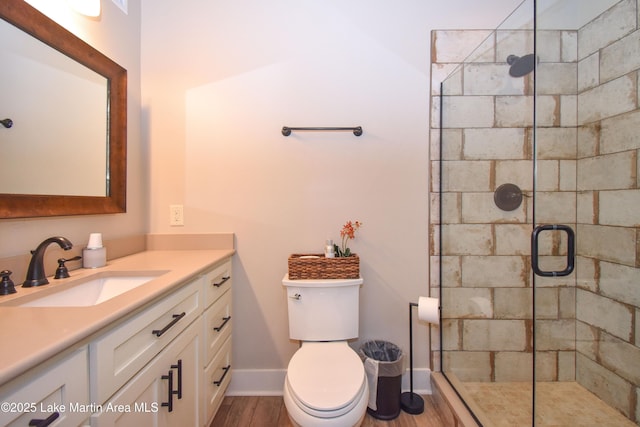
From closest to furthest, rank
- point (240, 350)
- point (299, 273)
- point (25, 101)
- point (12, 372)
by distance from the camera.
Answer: point (12, 372) < point (25, 101) < point (299, 273) < point (240, 350)

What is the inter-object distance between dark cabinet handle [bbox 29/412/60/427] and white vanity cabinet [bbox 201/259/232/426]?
74 cm

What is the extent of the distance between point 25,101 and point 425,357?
2.28 m

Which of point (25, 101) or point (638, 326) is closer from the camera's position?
point (25, 101)

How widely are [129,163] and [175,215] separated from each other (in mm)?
378

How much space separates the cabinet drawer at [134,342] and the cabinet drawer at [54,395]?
29 mm

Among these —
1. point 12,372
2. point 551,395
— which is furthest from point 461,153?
point 12,372

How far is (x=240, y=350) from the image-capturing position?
1.78 meters

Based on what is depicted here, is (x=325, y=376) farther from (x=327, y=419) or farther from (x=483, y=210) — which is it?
(x=483, y=210)

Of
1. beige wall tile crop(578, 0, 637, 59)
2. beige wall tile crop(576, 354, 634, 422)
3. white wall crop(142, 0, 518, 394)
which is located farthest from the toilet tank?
beige wall tile crop(578, 0, 637, 59)

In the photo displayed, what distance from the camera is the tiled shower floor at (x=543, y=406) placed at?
1401 millimetres

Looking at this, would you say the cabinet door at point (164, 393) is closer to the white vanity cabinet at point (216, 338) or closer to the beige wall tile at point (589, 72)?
the white vanity cabinet at point (216, 338)

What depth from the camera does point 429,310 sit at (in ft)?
5.21

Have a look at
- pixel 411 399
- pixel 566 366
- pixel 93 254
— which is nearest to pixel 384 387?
pixel 411 399

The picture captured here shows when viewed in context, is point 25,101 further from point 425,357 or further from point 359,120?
point 425,357
